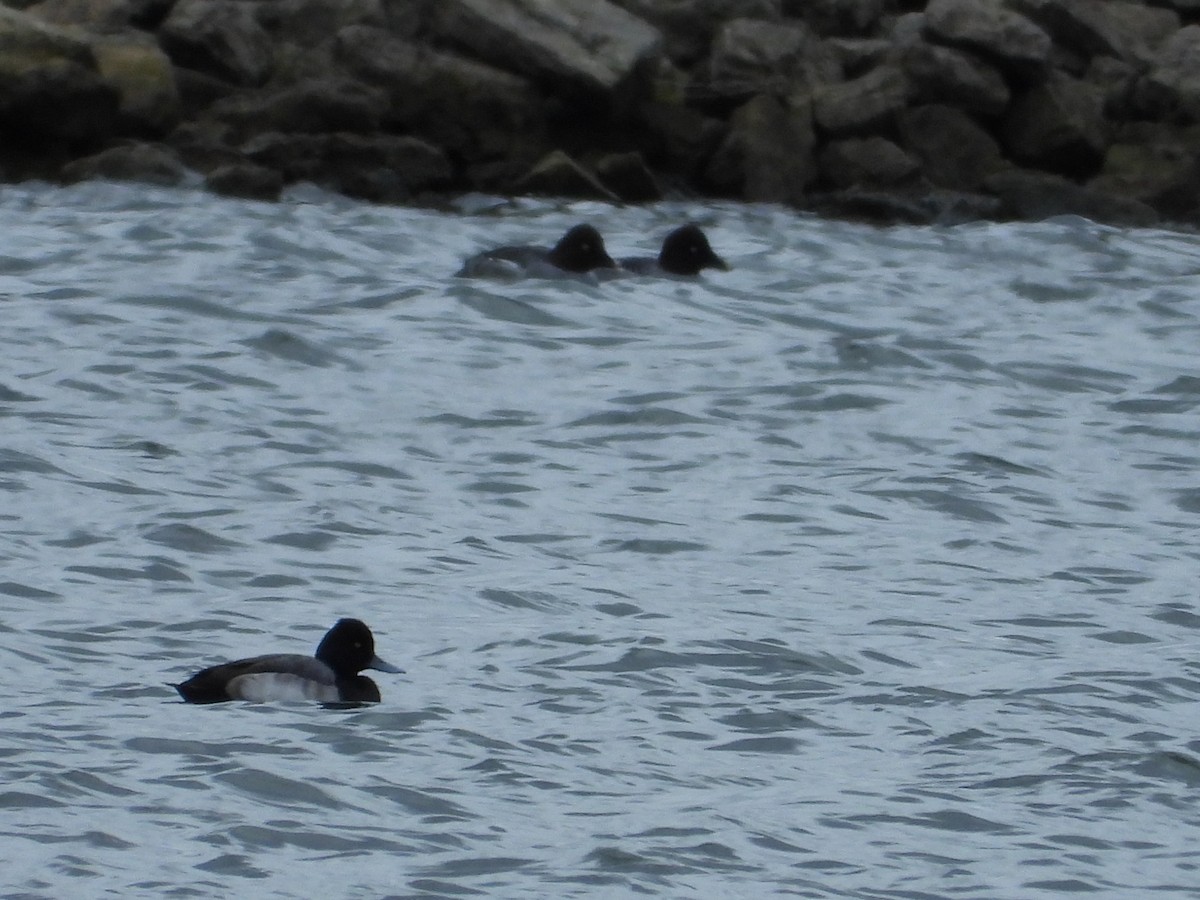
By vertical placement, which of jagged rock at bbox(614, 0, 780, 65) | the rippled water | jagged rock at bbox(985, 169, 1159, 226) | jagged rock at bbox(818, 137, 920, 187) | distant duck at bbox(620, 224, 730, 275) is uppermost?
jagged rock at bbox(614, 0, 780, 65)

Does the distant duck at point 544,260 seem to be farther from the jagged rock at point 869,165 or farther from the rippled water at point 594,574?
the jagged rock at point 869,165

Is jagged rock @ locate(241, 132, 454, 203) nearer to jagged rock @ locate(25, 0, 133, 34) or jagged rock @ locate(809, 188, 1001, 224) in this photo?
jagged rock @ locate(25, 0, 133, 34)

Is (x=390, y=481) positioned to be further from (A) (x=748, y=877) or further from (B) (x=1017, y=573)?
(A) (x=748, y=877)

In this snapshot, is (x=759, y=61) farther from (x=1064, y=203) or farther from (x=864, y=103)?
(x=1064, y=203)

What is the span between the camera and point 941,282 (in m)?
19.1

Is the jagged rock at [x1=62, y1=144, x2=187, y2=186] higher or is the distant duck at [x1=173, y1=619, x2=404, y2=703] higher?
Answer: the jagged rock at [x1=62, y1=144, x2=187, y2=186]

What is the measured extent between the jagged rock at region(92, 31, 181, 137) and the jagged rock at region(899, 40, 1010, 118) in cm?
672

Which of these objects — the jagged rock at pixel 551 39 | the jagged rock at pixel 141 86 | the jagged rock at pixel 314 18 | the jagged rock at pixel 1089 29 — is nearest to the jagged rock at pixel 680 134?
the jagged rock at pixel 551 39

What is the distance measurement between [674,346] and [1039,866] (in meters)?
9.09

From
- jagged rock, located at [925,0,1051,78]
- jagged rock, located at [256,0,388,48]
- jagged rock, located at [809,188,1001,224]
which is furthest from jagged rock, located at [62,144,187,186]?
jagged rock, located at [925,0,1051,78]

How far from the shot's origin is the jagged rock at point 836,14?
84.6ft

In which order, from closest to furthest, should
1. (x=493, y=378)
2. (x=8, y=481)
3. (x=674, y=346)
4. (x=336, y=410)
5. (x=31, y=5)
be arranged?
(x=8, y=481) → (x=336, y=410) → (x=493, y=378) → (x=674, y=346) → (x=31, y=5)

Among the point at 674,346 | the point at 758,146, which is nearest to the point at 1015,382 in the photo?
the point at 674,346

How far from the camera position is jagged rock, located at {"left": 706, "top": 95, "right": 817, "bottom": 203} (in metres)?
22.8
